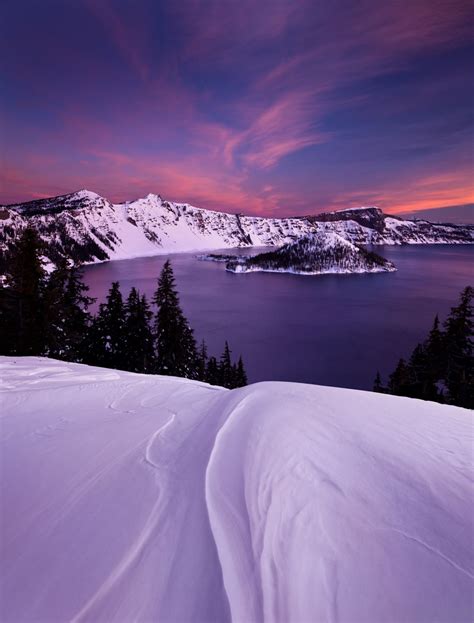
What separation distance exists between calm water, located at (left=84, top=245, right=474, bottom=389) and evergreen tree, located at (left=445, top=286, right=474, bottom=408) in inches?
630

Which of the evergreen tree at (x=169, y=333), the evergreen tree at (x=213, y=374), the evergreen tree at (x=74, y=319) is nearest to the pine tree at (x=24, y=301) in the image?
the evergreen tree at (x=74, y=319)

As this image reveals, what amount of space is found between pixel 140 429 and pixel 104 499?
4.95ft

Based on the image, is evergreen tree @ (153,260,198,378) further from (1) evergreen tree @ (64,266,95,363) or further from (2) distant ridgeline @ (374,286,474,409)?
(2) distant ridgeline @ (374,286,474,409)

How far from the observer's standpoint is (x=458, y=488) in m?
2.88

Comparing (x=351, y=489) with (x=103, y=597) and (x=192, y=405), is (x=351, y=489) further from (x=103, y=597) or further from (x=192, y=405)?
(x=192, y=405)

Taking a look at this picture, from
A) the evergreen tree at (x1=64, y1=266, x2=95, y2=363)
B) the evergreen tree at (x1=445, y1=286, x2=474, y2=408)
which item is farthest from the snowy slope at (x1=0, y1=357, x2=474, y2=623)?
the evergreen tree at (x1=445, y1=286, x2=474, y2=408)

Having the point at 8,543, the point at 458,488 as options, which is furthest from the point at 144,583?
the point at 458,488

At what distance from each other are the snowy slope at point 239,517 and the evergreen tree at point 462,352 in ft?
65.4

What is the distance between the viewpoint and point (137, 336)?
2288 centimetres

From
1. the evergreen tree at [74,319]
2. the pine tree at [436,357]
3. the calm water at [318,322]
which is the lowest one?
the calm water at [318,322]

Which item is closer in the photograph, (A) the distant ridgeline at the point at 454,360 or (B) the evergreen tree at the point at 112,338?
(A) the distant ridgeline at the point at 454,360

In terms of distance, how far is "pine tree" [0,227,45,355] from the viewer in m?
15.8

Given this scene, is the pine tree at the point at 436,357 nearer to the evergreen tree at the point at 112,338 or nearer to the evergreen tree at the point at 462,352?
the evergreen tree at the point at 462,352

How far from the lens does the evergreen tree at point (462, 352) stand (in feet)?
66.7
